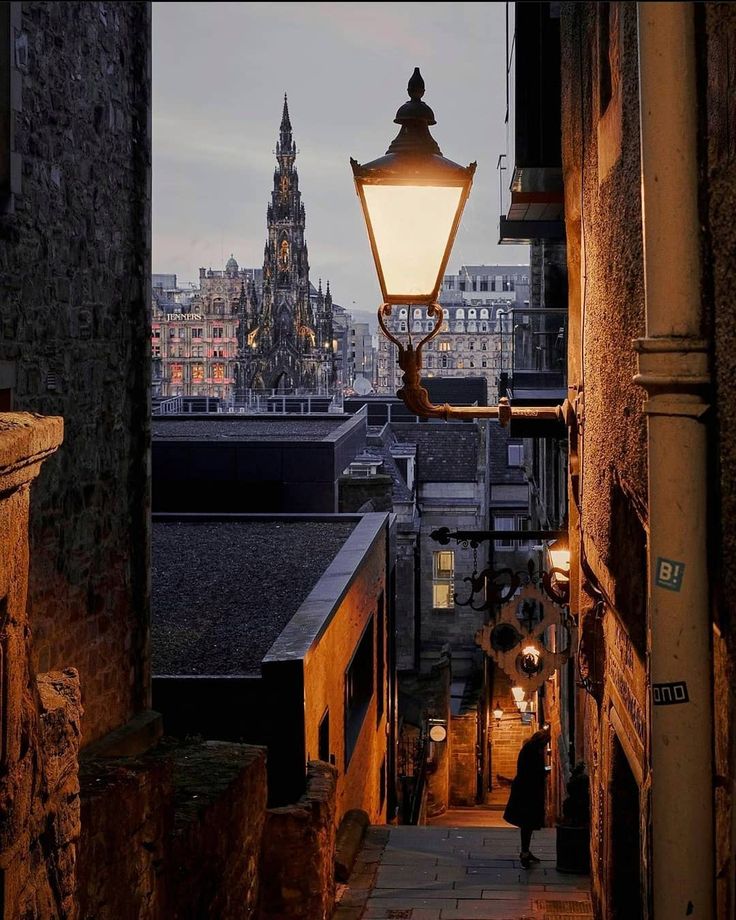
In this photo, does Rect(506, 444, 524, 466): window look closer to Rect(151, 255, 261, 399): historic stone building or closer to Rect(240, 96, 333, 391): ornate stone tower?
Rect(240, 96, 333, 391): ornate stone tower

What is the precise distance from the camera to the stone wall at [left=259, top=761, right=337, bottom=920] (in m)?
8.83

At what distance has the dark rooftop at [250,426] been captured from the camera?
105 feet

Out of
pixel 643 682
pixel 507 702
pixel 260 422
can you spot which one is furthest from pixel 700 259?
pixel 260 422

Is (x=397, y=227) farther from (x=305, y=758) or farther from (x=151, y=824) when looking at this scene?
(x=305, y=758)

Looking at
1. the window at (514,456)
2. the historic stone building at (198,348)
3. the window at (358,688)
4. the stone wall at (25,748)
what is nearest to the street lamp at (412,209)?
the stone wall at (25,748)

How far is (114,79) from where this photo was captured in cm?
869

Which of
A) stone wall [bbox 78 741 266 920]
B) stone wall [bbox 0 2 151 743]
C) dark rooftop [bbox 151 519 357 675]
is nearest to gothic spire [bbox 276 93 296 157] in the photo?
dark rooftop [bbox 151 519 357 675]

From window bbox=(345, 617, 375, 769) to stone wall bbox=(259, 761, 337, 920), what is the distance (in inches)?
247

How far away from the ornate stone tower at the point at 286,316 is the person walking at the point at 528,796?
250 ft

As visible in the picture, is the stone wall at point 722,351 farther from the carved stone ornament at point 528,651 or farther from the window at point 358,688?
the window at point 358,688

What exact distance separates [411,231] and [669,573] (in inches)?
110

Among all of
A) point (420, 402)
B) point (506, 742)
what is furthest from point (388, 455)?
Answer: point (420, 402)

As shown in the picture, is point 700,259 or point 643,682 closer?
point 700,259

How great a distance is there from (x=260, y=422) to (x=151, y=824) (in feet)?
102
